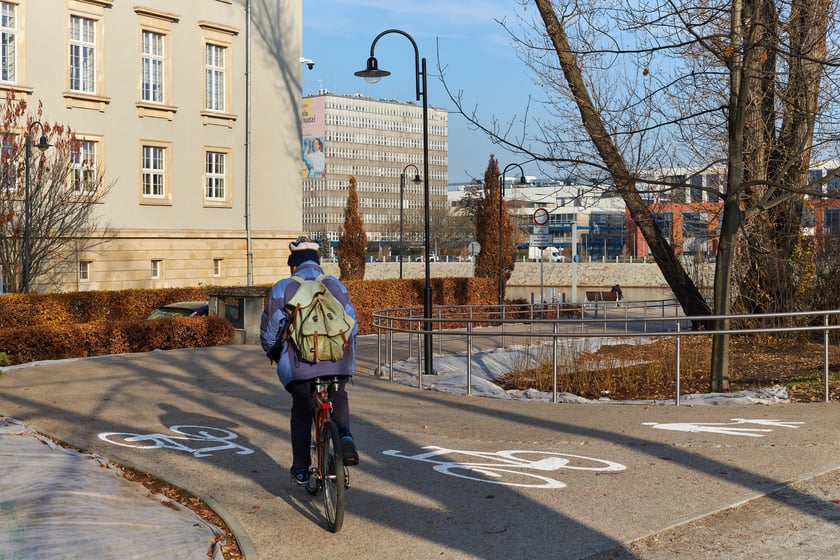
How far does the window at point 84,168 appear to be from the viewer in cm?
3372

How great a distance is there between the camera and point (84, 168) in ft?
113

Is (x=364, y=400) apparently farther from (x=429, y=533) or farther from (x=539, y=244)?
(x=539, y=244)

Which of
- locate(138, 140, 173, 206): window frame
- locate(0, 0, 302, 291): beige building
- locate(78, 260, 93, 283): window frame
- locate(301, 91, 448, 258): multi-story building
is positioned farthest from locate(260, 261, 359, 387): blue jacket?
locate(301, 91, 448, 258): multi-story building

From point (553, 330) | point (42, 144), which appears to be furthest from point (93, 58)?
point (553, 330)

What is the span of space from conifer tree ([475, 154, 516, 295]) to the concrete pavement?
35425 mm

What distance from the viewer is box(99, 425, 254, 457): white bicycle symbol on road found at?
31.2 ft

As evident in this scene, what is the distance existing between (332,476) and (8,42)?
99.1ft

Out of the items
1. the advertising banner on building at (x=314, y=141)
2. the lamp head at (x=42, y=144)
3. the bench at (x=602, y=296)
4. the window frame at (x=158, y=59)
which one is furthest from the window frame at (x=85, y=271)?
the bench at (x=602, y=296)

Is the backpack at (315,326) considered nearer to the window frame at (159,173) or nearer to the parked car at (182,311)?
the parked car at (182,311)

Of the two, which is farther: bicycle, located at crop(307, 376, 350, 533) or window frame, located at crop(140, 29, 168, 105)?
window frame, located at crop(140, 29, 168, 105)

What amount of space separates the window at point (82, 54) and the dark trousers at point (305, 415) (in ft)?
98.4

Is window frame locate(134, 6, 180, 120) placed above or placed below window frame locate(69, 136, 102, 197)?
above

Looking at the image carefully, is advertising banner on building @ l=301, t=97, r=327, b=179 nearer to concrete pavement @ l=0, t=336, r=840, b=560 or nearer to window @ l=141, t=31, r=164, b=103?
window @ l=141, t=31, r=164, b=103

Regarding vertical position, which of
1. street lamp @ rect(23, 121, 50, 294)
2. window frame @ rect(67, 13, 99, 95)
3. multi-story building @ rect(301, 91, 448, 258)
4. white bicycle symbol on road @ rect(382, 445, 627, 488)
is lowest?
white bicycle symbol on road @ rect(382, 445, 627, 488)
